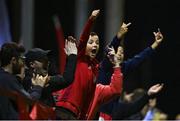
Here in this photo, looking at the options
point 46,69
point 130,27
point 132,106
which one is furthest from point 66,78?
point 130,27

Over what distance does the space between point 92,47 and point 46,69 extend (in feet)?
2.59

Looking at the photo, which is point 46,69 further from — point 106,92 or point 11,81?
point 106,92

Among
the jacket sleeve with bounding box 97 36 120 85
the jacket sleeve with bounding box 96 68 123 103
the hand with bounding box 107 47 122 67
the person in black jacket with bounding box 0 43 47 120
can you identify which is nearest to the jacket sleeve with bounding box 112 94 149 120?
the jacket sleeve with bounding box 97 36 120 85

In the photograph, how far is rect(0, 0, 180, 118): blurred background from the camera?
18.5 meters

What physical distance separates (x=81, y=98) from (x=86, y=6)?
11352 mm

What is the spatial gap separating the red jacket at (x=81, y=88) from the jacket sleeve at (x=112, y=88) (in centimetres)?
13

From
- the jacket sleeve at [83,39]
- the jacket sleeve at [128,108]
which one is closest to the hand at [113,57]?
the jacket sleeve at [83,39]

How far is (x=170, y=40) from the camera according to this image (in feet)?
60.7

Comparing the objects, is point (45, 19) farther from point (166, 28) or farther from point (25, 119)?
point (25, 119)

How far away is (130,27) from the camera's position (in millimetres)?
19312

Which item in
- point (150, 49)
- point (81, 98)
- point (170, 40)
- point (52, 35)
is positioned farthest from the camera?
point (52, 35)

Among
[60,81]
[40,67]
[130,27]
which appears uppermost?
[40,67]

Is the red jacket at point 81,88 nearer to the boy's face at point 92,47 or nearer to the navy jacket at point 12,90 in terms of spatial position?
the boy's face at point 92,47

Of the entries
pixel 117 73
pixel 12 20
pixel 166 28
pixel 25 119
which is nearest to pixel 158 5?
pixel 166 28
